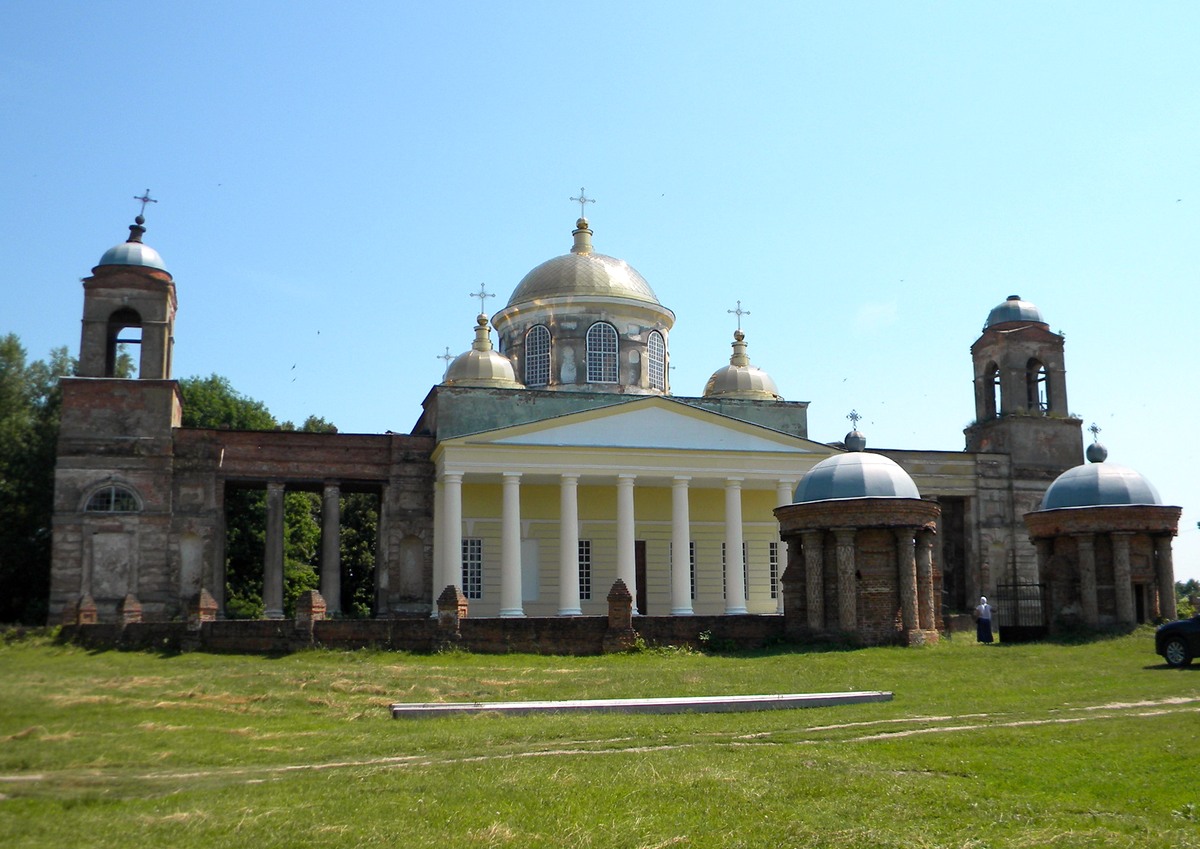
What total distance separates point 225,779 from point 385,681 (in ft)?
32.8

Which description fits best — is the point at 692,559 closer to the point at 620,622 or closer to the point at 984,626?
the point at 620,622

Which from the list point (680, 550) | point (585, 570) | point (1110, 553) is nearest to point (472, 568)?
point (585, 570)

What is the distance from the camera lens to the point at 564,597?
37.5 m

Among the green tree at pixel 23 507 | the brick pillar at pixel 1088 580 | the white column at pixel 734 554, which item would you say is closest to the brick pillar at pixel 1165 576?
the brick pillar at pixel 1088 580

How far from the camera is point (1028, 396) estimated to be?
47281 mm

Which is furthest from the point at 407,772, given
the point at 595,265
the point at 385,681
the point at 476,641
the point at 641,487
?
the point at 595,265

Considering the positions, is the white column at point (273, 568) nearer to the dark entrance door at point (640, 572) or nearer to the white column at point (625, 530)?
the white column at point (625, 530)

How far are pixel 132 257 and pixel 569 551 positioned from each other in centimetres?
1691

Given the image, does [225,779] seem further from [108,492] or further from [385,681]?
[108,492]

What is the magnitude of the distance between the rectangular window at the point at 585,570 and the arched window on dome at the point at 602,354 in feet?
20.9

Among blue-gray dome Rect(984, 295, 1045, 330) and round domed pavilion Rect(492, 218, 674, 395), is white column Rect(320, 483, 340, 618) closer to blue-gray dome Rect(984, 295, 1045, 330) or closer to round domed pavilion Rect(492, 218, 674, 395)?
round domed pavilion Rect(492, 218, 674, 395)

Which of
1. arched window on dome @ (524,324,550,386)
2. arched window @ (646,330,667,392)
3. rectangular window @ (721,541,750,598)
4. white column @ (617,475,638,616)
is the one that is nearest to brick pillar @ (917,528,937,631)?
white column @ (617,475,638,616)

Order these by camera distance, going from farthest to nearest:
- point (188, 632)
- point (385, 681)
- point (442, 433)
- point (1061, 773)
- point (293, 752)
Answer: point (442, 433) < point (188, 632) < point (385, 681) < point (293, 752) < point (1061, 773)

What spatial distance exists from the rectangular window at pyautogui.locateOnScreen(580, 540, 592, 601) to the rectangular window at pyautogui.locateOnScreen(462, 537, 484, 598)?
352 cm
